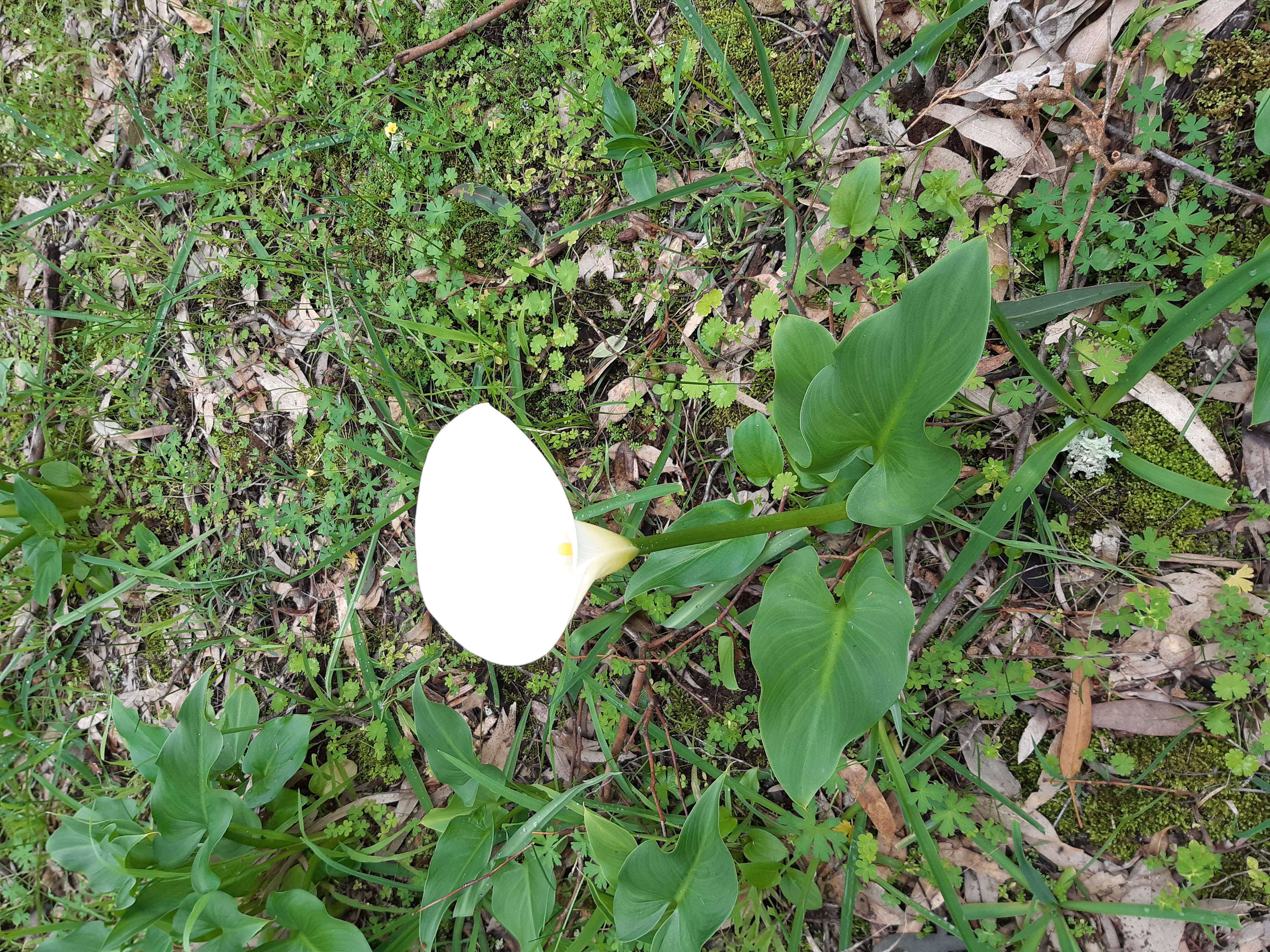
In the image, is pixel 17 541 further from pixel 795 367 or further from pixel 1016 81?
pixel 1016 81

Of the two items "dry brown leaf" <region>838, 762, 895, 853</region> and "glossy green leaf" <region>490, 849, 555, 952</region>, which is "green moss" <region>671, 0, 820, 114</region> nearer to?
"dry brown leaf" <region>838, 762, 895, 853</region>

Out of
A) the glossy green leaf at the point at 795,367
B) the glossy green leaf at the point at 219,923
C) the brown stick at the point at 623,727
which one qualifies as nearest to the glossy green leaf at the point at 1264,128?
the glossy green leaf at the point at 795,367

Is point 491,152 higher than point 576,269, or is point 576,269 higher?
point 491,152

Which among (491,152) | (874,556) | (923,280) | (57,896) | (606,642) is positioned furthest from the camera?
(57,896)

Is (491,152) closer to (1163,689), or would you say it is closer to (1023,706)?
(1023,706)

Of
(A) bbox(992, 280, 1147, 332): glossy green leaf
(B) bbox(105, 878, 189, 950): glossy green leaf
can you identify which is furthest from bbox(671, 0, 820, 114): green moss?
(B) bbox(105, 878, 189, 950): glossy green leaf

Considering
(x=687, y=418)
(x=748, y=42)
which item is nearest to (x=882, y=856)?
(x=687, y=418)
